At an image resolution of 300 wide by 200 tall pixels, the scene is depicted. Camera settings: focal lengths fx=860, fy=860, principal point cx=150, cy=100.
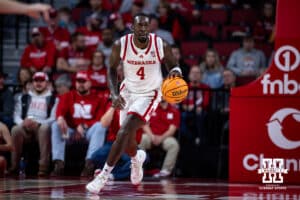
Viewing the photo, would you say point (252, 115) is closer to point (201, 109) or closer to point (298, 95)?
point (298, 95)

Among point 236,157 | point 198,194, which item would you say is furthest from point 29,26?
→ point 198,194

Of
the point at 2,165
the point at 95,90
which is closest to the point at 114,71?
the point at 2,165

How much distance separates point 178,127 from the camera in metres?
14.5

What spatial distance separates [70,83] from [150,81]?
4436 mm

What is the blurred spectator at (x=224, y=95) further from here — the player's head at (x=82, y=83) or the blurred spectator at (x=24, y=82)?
the blurred spectator at (x=24, y=82)

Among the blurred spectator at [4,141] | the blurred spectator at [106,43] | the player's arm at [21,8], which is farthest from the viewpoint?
the blurred spectator at [106,43]

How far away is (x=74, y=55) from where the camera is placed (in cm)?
1733

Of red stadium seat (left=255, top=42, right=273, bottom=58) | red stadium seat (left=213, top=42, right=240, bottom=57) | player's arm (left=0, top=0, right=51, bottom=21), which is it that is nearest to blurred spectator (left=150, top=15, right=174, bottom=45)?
red stadium seat (left=213, top=42, right=240, bottom=57)

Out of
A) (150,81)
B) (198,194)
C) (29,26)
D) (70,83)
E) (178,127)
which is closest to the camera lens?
(198,194)

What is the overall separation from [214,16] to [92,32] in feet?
8.88

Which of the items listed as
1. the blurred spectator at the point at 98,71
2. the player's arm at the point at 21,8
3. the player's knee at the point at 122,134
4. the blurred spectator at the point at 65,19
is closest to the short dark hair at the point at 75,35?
the blurred spectator at the point at 65,19

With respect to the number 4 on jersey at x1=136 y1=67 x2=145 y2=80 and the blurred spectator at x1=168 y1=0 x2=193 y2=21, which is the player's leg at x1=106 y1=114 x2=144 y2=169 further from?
the blurred spectator at x1=168 y1=0 x2=193 y2=21

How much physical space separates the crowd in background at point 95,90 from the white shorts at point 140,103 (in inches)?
69.9

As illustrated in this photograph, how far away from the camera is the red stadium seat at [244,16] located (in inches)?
725
